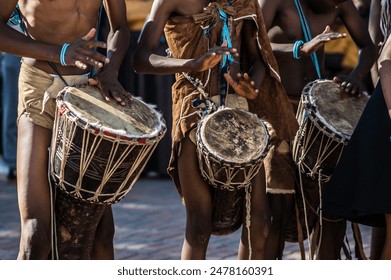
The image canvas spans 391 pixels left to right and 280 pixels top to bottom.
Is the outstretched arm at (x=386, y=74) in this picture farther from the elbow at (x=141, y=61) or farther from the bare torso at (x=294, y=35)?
the elbow at (x=141, y=61)

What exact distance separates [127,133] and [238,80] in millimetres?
845

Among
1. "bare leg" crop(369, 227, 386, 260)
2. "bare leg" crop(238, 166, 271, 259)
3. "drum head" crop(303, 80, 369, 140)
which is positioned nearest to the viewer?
"bare leg" crop(238, 166, 271, 259)

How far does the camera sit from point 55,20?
14.5ft

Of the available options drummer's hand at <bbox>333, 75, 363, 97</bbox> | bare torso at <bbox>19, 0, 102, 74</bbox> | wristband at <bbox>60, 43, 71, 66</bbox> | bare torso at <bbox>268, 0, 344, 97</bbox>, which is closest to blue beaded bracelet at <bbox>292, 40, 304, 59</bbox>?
bare torso at <bbox>268, 0, 344, 97</bbox>

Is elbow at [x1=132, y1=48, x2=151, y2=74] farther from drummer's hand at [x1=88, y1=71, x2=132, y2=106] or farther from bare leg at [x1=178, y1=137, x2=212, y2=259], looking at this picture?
bare leg at [x1=178, y1=137, x2=212, y2=259]

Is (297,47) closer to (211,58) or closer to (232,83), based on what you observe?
(232,83)

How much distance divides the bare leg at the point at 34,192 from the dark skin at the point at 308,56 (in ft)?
5.25

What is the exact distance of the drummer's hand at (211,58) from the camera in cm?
437

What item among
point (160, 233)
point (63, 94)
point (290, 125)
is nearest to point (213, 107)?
point (290, 125)

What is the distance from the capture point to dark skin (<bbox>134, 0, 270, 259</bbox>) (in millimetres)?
4629

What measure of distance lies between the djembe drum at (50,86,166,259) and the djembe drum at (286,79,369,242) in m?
1.05

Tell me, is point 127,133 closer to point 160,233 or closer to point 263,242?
point 263,242

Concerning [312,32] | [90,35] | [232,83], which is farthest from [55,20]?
[312,32]

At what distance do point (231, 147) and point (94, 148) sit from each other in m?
0.76
